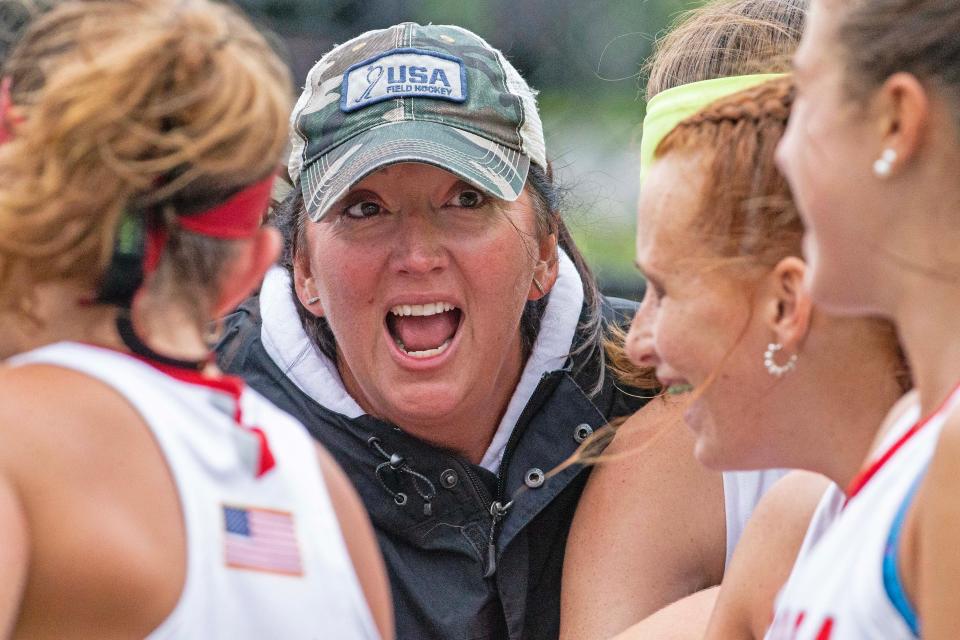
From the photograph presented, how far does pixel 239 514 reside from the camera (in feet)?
4.22

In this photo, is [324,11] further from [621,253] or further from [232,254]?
[232,254]

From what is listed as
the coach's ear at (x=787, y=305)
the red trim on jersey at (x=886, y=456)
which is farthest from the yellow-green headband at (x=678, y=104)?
the red trim on jersey at (x=886, y=456)

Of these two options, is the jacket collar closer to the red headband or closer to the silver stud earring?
the red headband

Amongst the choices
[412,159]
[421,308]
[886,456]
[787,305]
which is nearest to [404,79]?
[412,159]

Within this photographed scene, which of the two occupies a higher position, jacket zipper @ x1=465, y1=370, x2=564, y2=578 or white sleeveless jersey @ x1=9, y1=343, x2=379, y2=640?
white sleeveless jersey @ x1=9, y1=343, x2=379, y2=640

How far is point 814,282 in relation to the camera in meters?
1.32

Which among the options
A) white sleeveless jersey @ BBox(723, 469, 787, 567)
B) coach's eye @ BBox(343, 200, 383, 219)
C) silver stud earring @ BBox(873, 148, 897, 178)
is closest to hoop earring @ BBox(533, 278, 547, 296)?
coach's eye @ BBox(343, 200, 383, 219)

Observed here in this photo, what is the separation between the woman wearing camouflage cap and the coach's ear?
83 centimetres

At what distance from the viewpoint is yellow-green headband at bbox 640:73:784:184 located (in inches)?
73.5

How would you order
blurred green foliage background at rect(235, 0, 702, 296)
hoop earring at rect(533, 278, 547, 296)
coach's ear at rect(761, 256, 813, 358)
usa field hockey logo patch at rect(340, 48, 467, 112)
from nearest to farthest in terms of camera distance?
1. coach's ear at rect(761, 256, 813, 358)
2. usa field hockey logo patch at rect(340, 48, 467, 112)
3. hoop earring at rect(533, 278, 547, 296)
4. blurred green foliage background at rect(235, 0, 702, 296)

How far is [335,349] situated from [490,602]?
0.54 m

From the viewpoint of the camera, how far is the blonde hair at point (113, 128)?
121 centimetres

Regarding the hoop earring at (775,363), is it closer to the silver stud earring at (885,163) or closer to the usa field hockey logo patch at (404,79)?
the silver stud earring at (885,163)

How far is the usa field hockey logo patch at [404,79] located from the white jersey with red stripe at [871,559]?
119cm
